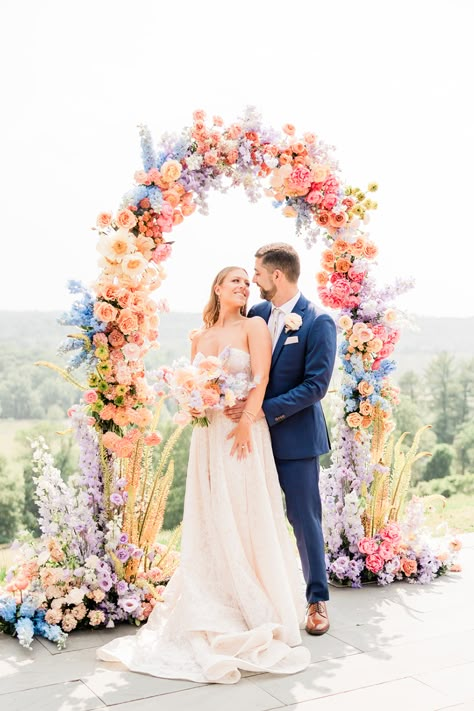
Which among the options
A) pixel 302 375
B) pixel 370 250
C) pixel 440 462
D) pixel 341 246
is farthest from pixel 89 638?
pixel 440 462

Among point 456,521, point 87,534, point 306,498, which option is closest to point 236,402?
point 306,498

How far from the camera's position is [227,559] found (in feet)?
13.5

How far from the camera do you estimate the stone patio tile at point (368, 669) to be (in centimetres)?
350

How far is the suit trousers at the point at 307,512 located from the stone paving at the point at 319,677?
27cm

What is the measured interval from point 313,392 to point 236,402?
1.36 ft

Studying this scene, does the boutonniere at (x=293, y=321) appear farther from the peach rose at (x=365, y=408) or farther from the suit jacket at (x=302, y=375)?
the peach rose at (x=365, y=408)

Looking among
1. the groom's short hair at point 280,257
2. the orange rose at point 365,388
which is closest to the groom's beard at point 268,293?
the groom's short hair at point 280,257

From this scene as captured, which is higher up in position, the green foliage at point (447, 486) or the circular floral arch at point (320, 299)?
the circular floral arch at point (320, 299)

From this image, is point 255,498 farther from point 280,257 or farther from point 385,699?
point 280,257

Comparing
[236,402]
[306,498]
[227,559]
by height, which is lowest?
[227,559]

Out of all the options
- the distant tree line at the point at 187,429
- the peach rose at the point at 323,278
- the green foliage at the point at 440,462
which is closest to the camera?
the peach rose at the point at 323,278

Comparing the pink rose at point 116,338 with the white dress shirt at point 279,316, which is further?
the white dress shirt at point 279,316

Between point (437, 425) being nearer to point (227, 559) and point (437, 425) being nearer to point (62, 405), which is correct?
point (62, 405)

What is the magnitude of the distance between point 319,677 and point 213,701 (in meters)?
0.54
